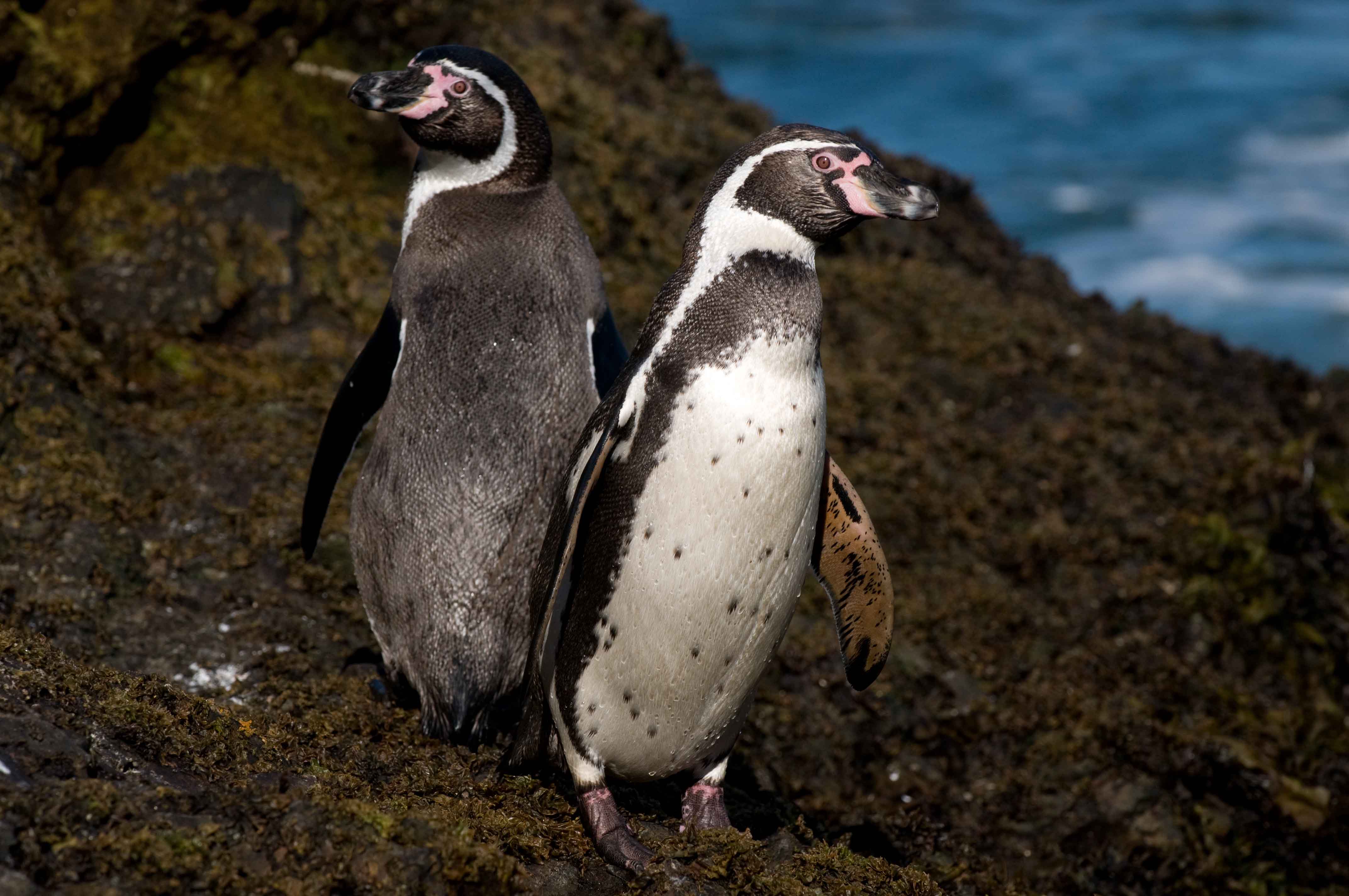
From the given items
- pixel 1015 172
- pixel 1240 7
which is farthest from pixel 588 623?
pixel 1240 7

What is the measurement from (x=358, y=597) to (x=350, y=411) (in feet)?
2.95

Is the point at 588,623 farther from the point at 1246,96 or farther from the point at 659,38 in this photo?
the point at 1246,96

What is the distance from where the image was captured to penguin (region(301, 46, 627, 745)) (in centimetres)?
415

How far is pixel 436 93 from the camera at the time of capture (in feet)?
14.5

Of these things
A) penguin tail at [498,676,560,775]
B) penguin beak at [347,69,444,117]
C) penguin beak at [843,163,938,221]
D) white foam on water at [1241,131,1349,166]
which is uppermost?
white foam on water at [1241,131,1349,166]

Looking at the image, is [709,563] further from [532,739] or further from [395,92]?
[395,92]

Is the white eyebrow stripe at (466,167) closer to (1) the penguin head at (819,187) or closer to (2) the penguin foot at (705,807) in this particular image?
(1) the penguin head at (819,187)

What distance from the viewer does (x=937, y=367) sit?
7.36 metres

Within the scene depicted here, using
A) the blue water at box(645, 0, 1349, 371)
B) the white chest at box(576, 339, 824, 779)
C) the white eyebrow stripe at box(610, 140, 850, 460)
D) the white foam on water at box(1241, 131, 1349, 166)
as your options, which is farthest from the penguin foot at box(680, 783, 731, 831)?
the white foam on water at box(1241, 131, 1349, 166)

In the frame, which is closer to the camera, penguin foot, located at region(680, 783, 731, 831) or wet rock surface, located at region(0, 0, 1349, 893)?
wet rock surface, located at region(0, 0, 1349, 893)

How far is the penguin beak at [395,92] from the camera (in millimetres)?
4289

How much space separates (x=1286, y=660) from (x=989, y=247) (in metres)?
3.92

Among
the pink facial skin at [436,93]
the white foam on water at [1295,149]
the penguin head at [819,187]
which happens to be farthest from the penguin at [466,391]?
the white foam on water at [1295,149]

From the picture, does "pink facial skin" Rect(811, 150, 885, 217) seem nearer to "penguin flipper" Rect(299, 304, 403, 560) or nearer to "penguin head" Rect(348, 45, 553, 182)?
"penguin head" Rect(348, 45, 553, 182)
